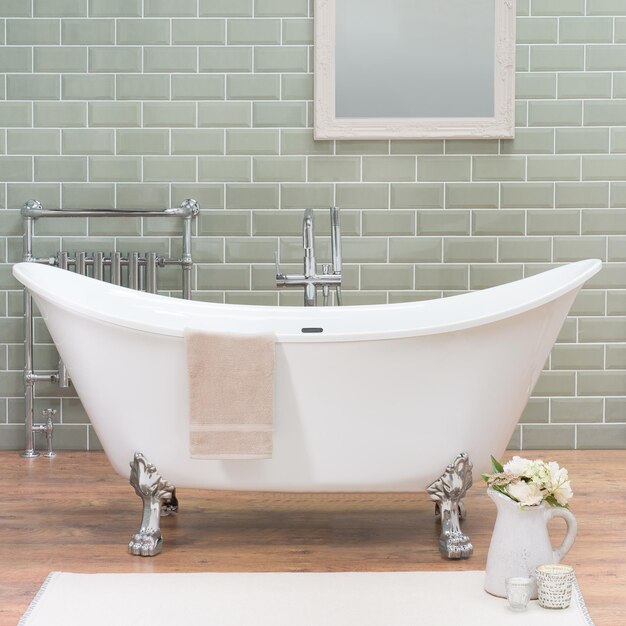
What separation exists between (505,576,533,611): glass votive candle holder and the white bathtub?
1.66 feet

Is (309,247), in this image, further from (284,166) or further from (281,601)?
(281,601)

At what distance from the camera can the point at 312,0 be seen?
13.2 ft

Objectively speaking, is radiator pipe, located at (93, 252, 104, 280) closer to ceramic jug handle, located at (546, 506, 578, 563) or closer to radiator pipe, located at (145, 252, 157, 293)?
radiator pipe, located at (145, 252, 157, 293)

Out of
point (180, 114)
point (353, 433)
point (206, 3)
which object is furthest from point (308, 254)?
point (206, 3)

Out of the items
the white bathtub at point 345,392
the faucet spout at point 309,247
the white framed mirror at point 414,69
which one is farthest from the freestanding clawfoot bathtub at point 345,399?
the white framed mirror at point 414,69

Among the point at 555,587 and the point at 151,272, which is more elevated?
the point at 151,272

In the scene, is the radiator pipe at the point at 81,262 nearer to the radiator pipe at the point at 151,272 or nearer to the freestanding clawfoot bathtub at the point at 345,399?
the radiator pipe at the point at 151,272

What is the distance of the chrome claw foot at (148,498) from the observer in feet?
8.83

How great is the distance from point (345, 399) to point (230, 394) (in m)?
0.33

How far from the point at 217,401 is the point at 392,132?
1.89 metres

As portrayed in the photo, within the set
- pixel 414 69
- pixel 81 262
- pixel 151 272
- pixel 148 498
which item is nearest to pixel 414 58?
pixel 414 69

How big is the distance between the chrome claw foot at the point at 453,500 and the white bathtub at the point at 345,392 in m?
0.03

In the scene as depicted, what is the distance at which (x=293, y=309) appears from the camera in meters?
3.14

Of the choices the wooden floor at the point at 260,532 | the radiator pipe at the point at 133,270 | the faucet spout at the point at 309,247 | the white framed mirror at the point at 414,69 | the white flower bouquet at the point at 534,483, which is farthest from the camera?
the white framed mirror at the point at 414,69
